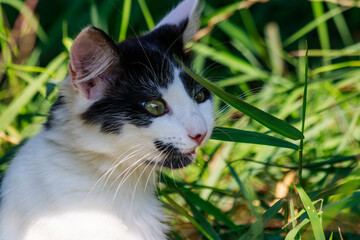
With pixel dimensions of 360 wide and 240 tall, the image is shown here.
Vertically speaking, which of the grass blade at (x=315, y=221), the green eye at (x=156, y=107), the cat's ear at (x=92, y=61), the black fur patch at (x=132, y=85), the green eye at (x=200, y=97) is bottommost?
the grass blade at (x=315, y=221)

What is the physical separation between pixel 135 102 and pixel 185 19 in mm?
396

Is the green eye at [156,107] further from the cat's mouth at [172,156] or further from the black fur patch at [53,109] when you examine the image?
the black fur patch at [53,109]

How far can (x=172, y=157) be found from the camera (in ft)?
4.82

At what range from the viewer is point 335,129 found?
2432 mm

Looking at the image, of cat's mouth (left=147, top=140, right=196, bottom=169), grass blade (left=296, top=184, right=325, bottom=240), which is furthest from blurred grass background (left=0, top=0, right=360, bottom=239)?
cat's mouth (left=147, top=140, right=196, bottom=169)

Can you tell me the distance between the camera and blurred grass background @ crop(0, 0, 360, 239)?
162 centimetres

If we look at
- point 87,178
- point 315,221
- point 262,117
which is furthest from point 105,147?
point 315,221

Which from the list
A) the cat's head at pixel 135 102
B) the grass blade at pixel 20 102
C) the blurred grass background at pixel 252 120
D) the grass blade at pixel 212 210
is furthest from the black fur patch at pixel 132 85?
the grass blade at pixel 20 102

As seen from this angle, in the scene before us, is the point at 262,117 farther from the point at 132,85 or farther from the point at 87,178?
the point at 87,178

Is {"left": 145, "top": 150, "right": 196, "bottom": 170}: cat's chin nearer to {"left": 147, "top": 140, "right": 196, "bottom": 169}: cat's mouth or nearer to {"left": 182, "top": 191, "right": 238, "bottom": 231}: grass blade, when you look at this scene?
{"left": 147, "top": 140, "right": 196, "bottom": 169}: cat's mouth

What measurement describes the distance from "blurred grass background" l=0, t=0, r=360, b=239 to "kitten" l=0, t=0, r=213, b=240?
17cm

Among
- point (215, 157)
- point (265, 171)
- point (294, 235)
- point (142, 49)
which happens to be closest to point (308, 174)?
point (265, 171)

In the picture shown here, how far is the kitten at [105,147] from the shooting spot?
1414 mm

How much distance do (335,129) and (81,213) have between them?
1.47 meters
